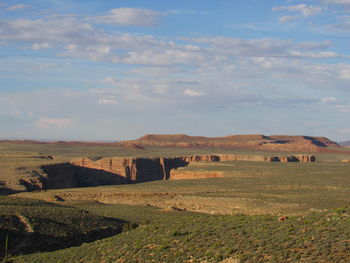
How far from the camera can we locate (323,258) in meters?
A: 15.3

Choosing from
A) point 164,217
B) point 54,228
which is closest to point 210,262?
point 54,228

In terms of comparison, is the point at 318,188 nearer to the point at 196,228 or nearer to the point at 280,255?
the point at 196,228

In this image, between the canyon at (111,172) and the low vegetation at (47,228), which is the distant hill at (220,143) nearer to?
the canyon at (111,172)

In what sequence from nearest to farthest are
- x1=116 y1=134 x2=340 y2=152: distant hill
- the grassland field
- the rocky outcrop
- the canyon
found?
the grassland field, the canyon, the rocky outcrop, x1=116 y1=134 x2=340 y2=152: distant hill

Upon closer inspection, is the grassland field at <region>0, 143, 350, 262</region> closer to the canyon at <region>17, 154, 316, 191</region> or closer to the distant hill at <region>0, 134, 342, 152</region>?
the canyon at <region>17, 154, 316, 191</region>

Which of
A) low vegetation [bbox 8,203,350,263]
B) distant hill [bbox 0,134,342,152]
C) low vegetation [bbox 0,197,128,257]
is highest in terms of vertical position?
distant hill [bbox 0,134,342,152]

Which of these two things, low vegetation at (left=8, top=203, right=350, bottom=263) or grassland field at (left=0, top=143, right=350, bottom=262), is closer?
low vegetation at (left=8, top=203, right=350, bottom=263)

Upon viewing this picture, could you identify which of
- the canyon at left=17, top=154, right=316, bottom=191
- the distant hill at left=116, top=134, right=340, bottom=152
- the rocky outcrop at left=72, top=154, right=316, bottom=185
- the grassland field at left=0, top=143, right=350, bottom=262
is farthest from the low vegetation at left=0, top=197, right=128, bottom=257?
the distant hill at left=116, top=134, right=340, bottom=152

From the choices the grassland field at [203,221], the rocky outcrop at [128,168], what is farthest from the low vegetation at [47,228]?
the rocky outcrop at [128,168]

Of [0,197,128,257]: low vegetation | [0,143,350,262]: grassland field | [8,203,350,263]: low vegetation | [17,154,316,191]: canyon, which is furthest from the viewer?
[17,154,316,191]: canyon

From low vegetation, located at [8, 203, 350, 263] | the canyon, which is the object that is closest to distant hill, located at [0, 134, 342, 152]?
the canyon

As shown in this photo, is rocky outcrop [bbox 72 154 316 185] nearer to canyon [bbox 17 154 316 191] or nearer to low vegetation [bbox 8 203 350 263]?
canyon [bbox 17 154 316 191]

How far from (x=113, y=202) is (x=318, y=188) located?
19.2 metres

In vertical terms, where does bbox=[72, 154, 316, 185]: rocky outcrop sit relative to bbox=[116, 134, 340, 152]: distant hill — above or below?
below
